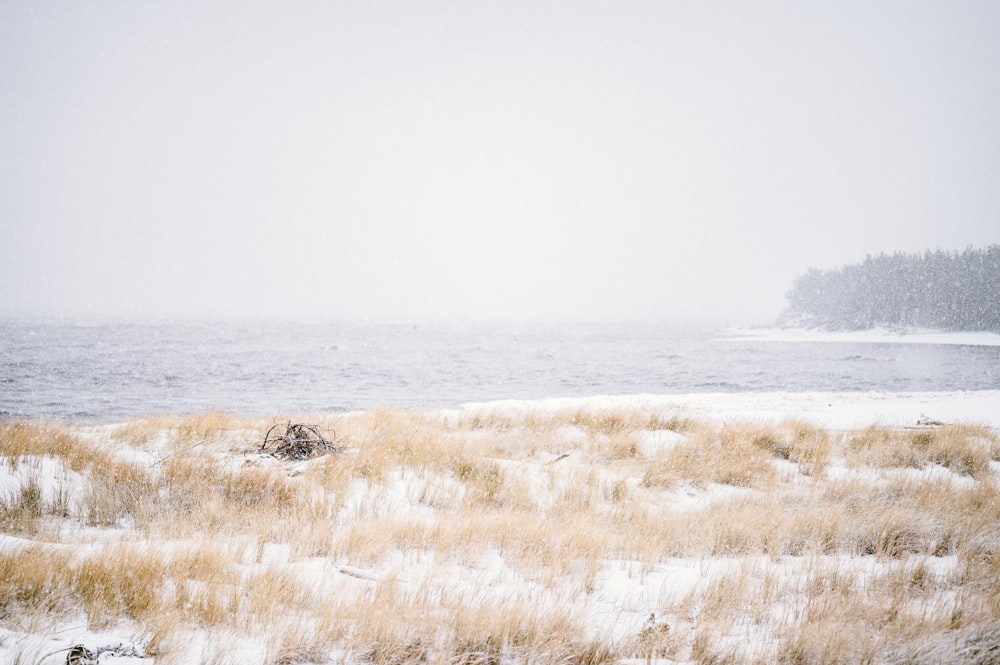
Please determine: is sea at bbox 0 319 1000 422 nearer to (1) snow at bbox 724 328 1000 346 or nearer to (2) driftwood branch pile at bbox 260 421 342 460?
(2) driftwood branch pile at bbox 260 421 342 460

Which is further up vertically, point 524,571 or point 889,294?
point 889,294

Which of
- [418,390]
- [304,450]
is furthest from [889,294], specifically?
[304,450]

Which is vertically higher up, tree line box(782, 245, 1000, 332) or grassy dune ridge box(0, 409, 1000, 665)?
tree line box(782, 245, 1000, 332)

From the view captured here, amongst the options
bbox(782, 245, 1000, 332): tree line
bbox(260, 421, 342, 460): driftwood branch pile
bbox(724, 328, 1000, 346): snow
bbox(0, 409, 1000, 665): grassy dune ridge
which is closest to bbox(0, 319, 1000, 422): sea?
bbox(260, 421, 342, 460): driftwood branch pile

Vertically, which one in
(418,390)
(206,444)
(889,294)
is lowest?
(418,390)

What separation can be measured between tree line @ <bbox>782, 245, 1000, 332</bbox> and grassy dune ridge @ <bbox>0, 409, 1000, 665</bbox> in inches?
3237

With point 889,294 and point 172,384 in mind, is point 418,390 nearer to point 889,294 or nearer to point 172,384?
point 172,384

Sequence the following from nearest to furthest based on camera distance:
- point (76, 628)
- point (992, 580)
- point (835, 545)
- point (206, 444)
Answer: point (76, 628) < point (992, 580) < point (835, 545) < point (206, 444)

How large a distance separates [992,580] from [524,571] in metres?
4.33

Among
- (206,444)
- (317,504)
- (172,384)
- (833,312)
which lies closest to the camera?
(317,504)

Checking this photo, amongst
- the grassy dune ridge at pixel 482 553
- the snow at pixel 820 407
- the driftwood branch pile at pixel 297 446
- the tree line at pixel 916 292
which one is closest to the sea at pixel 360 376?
the snow at pixel 820 407

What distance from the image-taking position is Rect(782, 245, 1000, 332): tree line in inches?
2616

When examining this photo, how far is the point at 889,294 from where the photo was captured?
78.6 metres

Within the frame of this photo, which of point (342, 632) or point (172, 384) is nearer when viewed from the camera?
point (342, 632)
